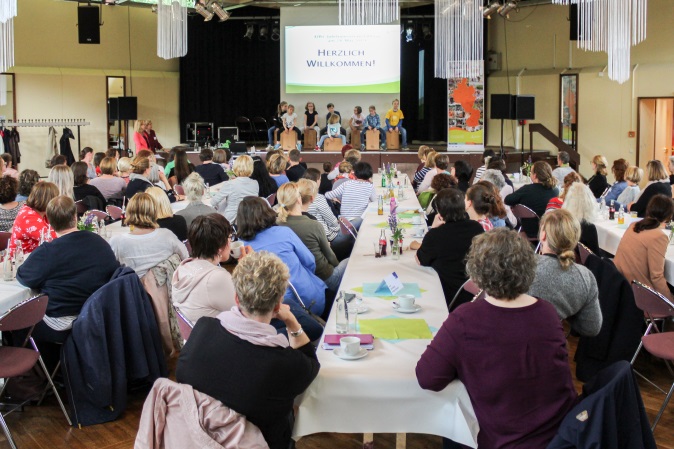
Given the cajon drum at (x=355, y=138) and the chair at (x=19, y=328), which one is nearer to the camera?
the chair at (x=19, y=328)

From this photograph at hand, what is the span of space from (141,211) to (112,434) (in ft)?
5.13

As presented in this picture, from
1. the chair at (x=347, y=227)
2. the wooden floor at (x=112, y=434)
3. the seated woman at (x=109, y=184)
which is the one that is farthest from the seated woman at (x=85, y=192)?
the wooden floor at (x=112, y=434)

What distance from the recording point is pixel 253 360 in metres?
3.03

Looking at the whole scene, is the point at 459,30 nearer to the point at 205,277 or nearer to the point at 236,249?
the point at 236,249

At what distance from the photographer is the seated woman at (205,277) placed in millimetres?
4281

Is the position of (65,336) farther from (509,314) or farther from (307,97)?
(307,97)

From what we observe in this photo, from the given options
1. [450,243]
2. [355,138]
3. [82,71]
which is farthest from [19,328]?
[82,71]

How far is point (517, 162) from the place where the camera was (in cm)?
1911

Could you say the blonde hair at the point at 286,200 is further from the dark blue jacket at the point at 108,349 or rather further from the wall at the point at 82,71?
the wall at the point at 82,71

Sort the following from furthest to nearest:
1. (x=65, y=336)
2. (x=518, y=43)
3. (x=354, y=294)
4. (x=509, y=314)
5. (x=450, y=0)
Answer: (x=518, y=43), (x=450, y=0), (x=65, y=336), (x=354, y=294), (x=509, y=314)

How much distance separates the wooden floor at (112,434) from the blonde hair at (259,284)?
1629mm

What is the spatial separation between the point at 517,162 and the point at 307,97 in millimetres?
5748

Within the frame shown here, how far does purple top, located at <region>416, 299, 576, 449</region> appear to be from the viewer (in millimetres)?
2949

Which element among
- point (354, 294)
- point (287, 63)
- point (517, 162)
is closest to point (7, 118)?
point (287, 63)
